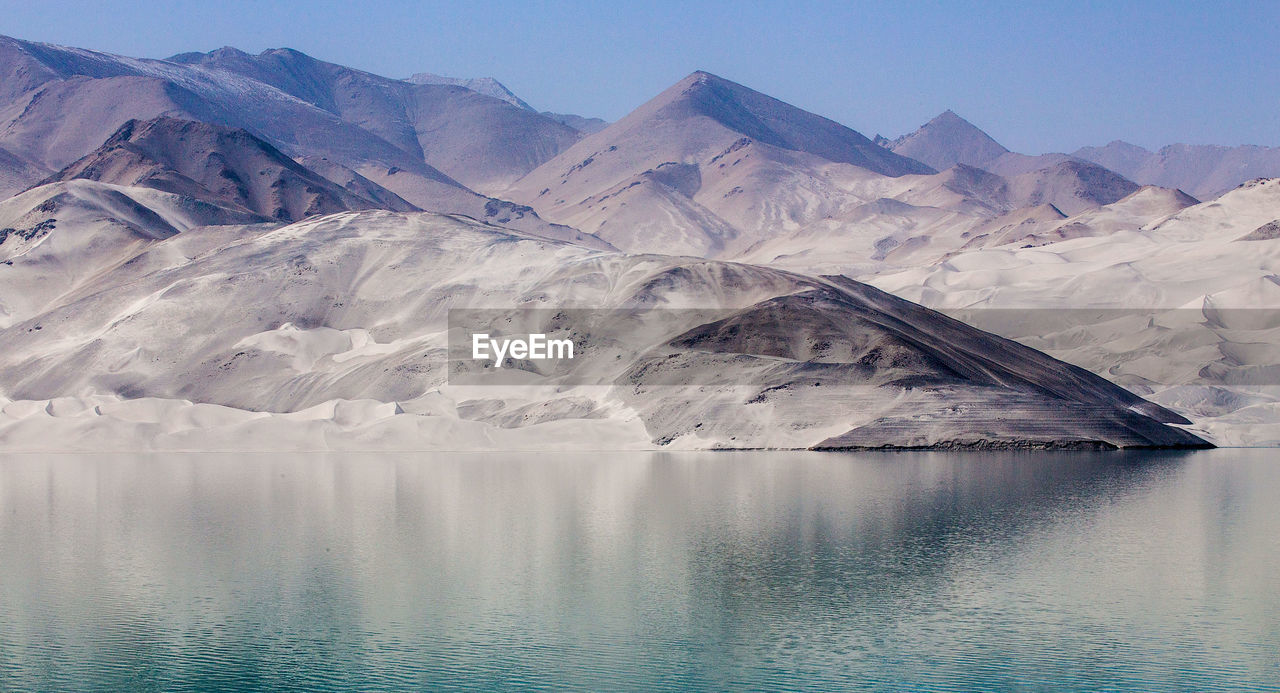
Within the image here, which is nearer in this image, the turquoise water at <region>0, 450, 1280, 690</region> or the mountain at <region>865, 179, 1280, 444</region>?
the turquoise water at <region>0, 450, 1280, 690</region>

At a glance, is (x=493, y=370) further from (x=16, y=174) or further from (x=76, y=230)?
(x=16, y=174)

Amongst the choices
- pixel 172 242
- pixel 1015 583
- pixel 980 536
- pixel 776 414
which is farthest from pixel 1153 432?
pixel 172 242

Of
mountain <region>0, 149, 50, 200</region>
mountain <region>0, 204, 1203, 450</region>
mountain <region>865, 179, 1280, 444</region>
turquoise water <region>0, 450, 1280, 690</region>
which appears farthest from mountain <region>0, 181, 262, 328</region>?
mountain <region>865, 179, 1280, 444</region>

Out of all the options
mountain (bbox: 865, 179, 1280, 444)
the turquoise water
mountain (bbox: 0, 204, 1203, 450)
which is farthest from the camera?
mountain (bbox: 865, 179, 1280, 444)

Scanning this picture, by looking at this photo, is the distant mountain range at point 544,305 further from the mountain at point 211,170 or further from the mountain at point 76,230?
the mountain at point 211,170

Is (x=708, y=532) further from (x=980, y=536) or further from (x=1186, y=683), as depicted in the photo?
(x=1186, y=683)

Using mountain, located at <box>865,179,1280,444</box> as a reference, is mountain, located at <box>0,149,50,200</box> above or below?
above

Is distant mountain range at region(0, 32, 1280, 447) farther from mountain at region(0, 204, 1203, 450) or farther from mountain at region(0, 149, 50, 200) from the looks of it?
mountain at region(0, 149, 50, 200)

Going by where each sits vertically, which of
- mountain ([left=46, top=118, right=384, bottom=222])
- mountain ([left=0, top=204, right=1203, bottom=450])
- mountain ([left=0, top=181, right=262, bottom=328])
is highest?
mountain ([left=46, top=118, right=384, bottom=222])
